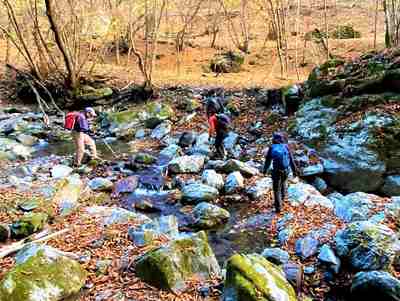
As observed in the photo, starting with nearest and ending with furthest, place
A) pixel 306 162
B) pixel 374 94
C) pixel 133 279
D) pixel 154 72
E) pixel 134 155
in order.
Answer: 1. pixel 133 279
2. pixel 306 162
3. pixel 374 94
4. pixel 134 155
5. pixel 154 72

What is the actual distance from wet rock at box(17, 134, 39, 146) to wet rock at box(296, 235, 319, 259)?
34.0 ft

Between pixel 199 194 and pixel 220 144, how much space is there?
291cm

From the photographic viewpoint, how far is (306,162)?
436 inches

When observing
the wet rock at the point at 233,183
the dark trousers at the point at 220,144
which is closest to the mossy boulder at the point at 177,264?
the wet rock at the point at 233,183

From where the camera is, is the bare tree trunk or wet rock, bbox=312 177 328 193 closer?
wet rock, bbox=312 177 328 193

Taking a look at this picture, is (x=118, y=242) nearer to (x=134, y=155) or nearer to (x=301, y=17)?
(x=134, y=155)

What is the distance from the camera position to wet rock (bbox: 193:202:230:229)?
8.19 metres

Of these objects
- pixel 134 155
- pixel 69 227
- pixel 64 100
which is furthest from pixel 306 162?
pixel 64 100

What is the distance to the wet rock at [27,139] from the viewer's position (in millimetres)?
14672

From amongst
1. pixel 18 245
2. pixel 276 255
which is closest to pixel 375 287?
→ pixel 276 255

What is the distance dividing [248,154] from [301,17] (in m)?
25.3

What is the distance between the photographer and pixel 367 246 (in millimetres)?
6363

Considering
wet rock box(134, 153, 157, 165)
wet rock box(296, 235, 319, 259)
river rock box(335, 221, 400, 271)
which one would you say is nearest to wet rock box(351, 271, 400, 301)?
river rock box(335, 221, 400, 271)

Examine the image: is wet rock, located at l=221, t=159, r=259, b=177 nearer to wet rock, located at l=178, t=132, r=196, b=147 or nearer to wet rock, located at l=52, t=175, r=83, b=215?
wet rock, located at l=178, t=132, r=196, b=147
